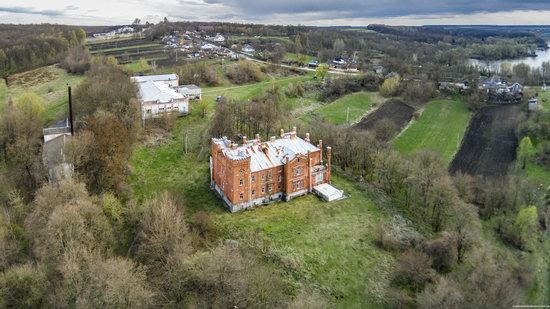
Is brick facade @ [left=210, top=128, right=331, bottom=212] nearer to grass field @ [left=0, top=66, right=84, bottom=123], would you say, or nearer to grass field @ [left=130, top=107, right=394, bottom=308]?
grass field @ [left=130, top=107, right=394, bottom=308]

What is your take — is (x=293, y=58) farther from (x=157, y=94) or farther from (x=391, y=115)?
(x=157, y=94)

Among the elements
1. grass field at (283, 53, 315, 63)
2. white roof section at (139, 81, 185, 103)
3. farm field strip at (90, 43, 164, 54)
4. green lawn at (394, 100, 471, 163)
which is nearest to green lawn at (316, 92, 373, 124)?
green lawn at (394, 100, 471, 163)

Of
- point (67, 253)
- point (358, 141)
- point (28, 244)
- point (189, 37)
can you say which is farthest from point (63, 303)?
point (189, 37)

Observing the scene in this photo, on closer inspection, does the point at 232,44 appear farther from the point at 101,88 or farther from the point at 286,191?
the point at 286,191

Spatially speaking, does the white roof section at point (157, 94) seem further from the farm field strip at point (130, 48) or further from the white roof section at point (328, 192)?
the farm field strip at point (130, 48)

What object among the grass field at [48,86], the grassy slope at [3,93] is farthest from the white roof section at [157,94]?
the grassy slope at [3,93]
